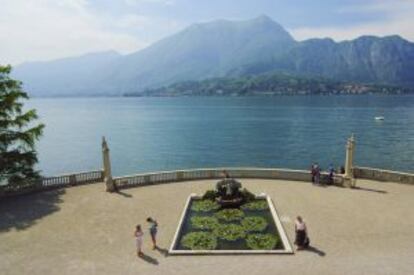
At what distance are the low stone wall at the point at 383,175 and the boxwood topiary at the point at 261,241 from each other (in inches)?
485

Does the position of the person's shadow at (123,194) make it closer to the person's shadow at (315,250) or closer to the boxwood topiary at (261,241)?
the boxwood topiary at (261,241)

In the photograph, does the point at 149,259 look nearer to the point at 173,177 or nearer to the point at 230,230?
the point at 230,230

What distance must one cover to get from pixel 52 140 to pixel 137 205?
80.7m

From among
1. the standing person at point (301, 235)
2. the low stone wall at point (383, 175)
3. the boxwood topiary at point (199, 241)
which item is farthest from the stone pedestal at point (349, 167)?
the boxwood topiary at point (199, 241)

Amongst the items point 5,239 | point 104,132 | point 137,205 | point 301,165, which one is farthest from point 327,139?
point 5,239

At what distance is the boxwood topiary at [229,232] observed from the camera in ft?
58.3

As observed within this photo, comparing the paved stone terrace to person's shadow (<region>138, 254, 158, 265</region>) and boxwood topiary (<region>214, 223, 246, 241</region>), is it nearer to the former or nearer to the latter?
person's shadow (<region>138, 254, 158, 265</region>)

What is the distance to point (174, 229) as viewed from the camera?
61.1 ft

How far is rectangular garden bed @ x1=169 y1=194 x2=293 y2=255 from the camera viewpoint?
54.0 feet

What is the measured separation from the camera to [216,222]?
19.7 meters

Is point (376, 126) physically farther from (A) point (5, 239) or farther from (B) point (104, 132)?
(A) point (5, 239)

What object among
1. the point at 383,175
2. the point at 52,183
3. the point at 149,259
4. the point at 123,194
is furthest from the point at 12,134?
the point at 383,175

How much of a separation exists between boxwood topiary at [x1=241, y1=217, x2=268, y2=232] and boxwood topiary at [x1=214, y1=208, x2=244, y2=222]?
63 centimetres

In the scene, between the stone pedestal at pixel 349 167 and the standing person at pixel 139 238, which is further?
the stone pedestal at pixel 349 167
